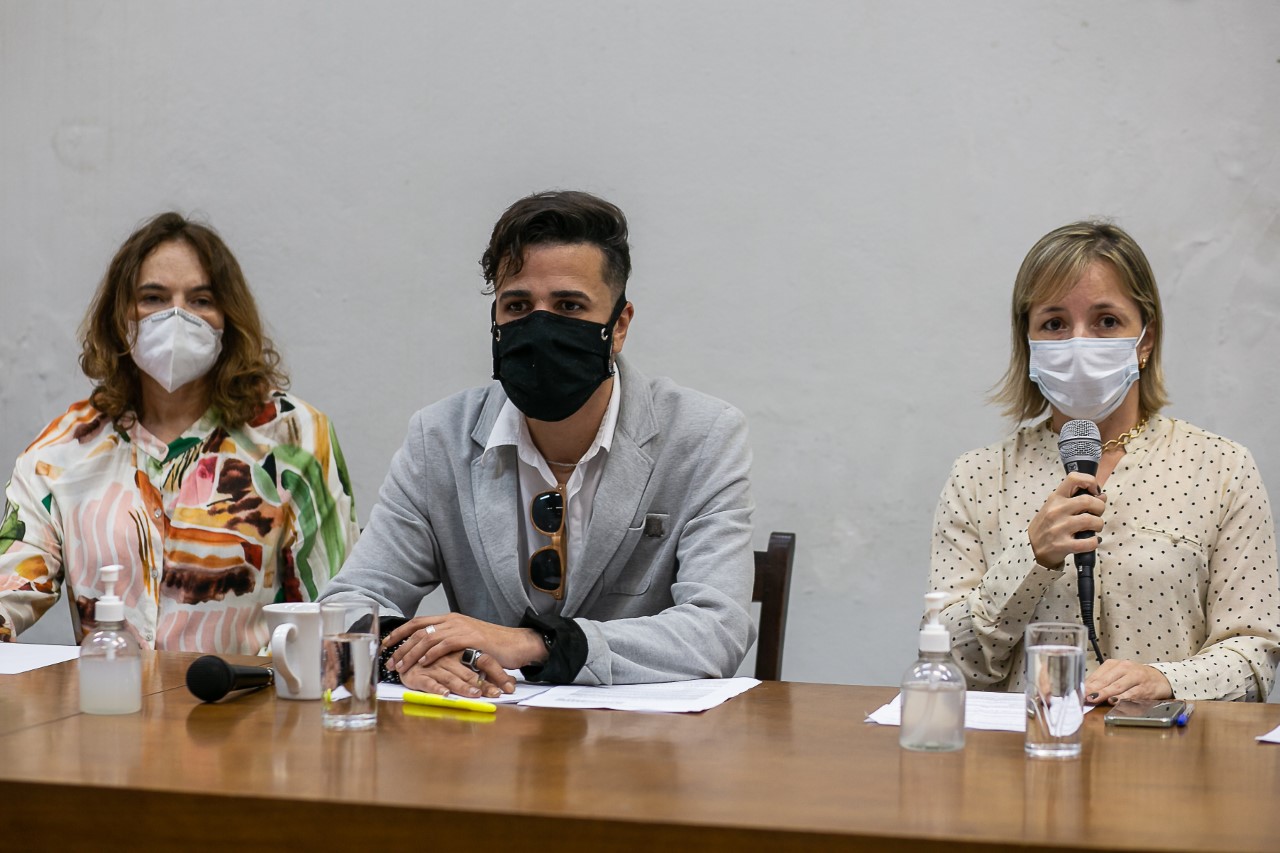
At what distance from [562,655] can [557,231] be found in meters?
0.80

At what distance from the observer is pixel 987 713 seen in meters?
1.78

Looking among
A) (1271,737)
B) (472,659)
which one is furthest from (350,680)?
(1271,737)

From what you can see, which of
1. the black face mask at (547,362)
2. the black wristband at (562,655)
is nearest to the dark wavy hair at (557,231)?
the black face mask at (547,362)

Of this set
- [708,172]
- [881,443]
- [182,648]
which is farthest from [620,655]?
[708,172]

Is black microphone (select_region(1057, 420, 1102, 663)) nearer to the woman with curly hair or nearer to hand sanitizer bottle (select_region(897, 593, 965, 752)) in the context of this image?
hand sanitizer bottle (select_region(897, 593, 965, 752))

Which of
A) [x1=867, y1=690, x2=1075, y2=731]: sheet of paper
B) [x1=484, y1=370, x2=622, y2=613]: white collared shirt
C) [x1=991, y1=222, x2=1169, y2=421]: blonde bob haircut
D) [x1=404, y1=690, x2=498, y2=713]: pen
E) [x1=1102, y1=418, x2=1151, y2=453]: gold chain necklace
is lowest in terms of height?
[x1=404, y1=690, x2=498, y2=713]: pen

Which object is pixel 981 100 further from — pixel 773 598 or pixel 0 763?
pixel 0 763

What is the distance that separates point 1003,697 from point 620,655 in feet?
1.90

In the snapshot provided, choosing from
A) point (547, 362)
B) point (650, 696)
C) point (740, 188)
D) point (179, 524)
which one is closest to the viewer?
point (650, 696)

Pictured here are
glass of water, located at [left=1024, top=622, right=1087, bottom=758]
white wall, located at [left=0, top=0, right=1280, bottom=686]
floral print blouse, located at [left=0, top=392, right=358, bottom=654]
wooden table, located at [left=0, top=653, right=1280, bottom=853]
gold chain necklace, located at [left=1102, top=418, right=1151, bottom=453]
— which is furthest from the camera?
white wall, located at [left=0, top=0, right=1280, bottom=686]

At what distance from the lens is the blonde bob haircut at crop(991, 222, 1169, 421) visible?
243 cm

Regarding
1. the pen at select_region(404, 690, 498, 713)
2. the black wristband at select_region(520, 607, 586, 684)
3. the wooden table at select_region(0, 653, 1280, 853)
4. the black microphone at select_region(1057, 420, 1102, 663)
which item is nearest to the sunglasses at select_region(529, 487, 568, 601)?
the black wristband at select_region(520, 607, 586, 684)

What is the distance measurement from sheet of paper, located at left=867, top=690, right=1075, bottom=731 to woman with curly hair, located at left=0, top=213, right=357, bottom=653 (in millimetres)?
1495

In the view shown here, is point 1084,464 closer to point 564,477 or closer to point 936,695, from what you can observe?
point 936,695
